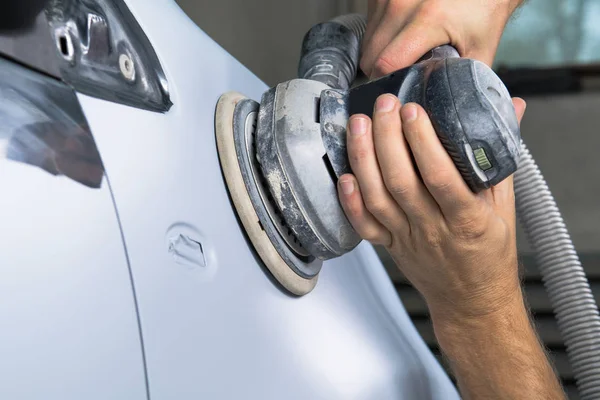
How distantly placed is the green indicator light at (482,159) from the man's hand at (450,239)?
0.07 ft

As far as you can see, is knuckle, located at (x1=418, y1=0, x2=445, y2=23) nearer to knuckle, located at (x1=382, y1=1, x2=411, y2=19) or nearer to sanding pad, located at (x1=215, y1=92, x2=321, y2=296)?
knuckle, located at (x1=382, y1=1, x2=411, y2=19)

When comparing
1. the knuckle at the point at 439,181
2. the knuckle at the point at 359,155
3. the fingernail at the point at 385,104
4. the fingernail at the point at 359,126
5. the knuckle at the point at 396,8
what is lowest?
the knuckle at the point at 439,181

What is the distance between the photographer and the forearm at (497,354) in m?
0.70

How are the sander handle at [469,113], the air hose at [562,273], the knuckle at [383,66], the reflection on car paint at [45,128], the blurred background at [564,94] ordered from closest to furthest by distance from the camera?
the reflection on car paint at [45,128]
the sander handle at [469,113]
the knuckle at [383,66]
the air hose at [562,273]
the blurred background at [564,94]

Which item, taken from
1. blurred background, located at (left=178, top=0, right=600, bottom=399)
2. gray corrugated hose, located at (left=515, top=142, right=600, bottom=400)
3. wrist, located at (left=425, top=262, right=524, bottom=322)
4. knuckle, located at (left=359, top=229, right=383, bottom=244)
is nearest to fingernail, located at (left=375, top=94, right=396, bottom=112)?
knuckle, located at (left=359, top=229, right=383, bottom=244)

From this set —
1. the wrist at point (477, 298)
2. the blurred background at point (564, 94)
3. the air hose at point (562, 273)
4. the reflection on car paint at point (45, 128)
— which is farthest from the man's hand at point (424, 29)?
the blurred background at point (564, 94)

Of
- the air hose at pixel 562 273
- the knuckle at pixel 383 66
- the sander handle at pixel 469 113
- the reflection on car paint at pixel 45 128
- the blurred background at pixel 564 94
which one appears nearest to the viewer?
the reflection on car paint at pixel 45 128

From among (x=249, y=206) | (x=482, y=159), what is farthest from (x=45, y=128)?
(x=482, y=159)

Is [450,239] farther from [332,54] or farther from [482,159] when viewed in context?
[332,54]

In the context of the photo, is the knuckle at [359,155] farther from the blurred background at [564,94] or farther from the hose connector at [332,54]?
the blurred background at [564,94]

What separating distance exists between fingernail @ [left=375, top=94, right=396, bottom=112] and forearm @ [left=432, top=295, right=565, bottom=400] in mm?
267

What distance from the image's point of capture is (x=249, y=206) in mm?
540

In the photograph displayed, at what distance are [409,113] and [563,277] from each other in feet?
1.61

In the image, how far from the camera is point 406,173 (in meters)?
0.54
